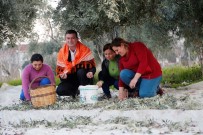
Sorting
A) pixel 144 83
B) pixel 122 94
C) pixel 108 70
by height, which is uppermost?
pixel 108 70

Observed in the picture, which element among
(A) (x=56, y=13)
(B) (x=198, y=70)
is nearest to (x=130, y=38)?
(B) (x=198, y=70)

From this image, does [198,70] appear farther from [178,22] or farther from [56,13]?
[56,13]

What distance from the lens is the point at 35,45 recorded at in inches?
804

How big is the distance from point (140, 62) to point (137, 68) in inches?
10.4

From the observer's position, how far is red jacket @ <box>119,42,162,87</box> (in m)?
5.55

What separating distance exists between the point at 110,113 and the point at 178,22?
17.5 ft

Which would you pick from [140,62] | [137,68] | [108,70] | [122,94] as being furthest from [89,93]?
[140,62]

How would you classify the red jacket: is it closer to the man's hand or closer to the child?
the man's hand

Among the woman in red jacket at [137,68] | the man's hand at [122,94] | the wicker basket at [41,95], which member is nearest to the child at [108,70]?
the woman in red jacket at [137,68]

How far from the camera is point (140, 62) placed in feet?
18.2

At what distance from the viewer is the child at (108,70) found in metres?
6.09

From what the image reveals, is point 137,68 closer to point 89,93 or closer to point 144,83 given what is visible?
point 144,83

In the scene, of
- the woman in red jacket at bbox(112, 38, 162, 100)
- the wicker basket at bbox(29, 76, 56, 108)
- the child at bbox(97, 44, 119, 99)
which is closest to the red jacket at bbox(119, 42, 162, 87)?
the woman in red jacket at bbox(112, 38, 162, 100)

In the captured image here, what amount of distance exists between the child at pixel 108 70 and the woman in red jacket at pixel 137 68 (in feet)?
0.97
